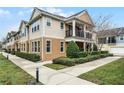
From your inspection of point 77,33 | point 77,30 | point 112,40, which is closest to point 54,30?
point 77,33

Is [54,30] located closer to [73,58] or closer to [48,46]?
[48,46]

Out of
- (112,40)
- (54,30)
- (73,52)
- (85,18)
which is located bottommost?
(73,52)

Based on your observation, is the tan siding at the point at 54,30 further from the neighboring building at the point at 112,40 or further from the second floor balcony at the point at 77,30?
the neighboring building at the point at 112,40

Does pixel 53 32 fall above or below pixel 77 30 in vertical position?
below

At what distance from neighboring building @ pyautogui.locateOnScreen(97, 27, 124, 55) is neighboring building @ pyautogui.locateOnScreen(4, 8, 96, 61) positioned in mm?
3261

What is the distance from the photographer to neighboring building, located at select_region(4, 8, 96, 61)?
56.6 ft

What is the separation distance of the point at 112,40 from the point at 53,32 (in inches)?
541

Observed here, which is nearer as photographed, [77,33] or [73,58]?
[73,58]

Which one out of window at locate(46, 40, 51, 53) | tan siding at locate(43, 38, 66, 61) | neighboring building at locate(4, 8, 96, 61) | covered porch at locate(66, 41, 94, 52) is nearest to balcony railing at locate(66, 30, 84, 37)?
neighboring building at locate(4, 8, 96, 61)

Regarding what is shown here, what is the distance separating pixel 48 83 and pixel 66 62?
5.27 m

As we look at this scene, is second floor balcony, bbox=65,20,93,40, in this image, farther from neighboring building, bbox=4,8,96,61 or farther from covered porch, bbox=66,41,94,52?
covered porch, bbox=66,41,94,52

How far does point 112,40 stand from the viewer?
27797 millimetres
